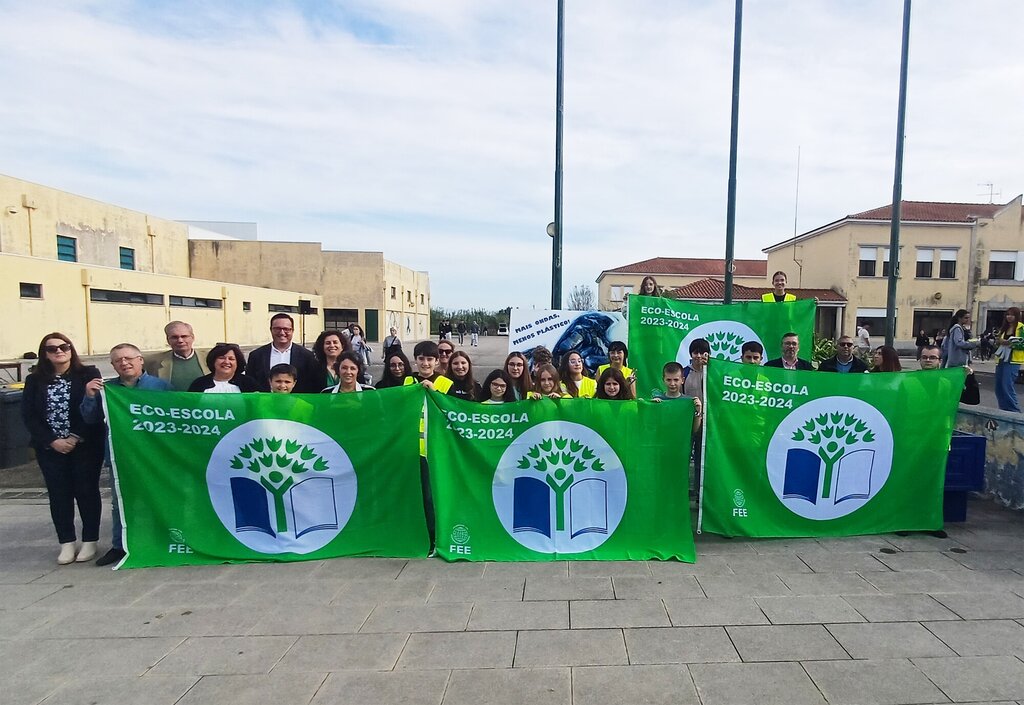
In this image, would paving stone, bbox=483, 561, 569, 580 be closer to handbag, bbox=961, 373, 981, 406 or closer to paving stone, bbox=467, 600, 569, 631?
paving stone, bbox=467, 600, 569, 631

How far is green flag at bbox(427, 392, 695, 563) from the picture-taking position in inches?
181

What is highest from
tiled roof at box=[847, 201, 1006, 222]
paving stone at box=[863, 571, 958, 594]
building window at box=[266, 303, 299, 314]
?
A: tiled roof at box=[847, 201, 1006, 222]

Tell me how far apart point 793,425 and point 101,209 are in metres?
42.5

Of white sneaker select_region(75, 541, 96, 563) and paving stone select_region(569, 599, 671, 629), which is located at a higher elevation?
paving stone select_region(569, 599, 671, 629)

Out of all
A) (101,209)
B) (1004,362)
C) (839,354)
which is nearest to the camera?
(839,354)

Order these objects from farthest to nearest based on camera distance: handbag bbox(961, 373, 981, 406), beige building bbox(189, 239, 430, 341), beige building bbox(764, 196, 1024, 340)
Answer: beige building bbox(189, 239, 430, 341)
beige building bbox(764, 196, 1024, 340)
handbag bbox(961, 373, 981, 406)

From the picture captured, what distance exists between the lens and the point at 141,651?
3.30 metres

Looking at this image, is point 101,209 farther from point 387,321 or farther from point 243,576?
point 243,576

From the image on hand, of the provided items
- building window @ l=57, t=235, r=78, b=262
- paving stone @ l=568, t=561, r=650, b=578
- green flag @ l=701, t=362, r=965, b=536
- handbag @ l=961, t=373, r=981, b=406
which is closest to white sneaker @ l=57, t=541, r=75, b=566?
paving stone @ l=568, t=561, r=650, b=578

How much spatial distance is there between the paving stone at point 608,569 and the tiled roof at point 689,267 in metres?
56.4

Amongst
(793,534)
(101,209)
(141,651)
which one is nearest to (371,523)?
(141,651)

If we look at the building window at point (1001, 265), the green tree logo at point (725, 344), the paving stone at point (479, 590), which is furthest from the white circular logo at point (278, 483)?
the building window at point (1001, 265)

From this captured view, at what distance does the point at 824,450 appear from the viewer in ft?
16.2

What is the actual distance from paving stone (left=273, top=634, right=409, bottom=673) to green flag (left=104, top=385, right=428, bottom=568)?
1224 millimetres
